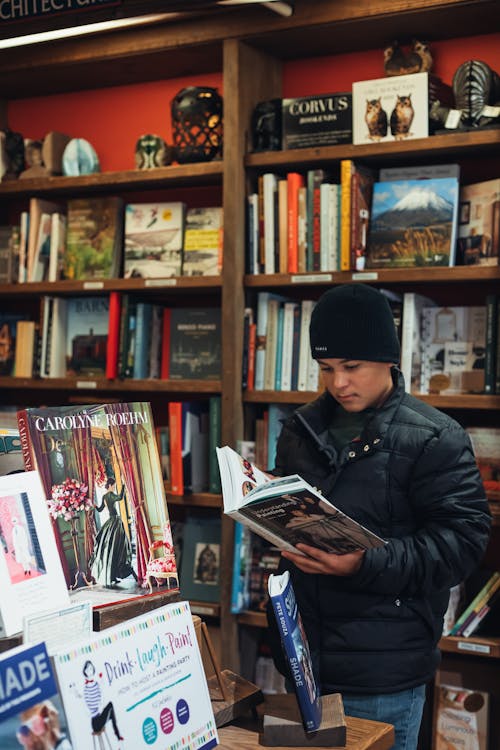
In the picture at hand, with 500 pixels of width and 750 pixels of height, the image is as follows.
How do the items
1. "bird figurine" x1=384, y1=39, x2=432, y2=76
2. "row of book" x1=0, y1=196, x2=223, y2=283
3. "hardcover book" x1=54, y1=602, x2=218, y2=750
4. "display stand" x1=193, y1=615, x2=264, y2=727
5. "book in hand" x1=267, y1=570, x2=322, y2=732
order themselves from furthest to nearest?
1. "row of book" x1=0, y1=196, x2=223, y2=283
2. "bird figurine" x1=384, y1=39, x2=432, y2=76
3. "display stand" x1=193, y1=615, x2=264, y2=727
4. "book in hand" x1=267, y1=570, x2=322, y2=732
5. "hardcover book" x1=54, y1=602, x2=218, y2=750

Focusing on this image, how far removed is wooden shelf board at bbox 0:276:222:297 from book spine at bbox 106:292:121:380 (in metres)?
0.05

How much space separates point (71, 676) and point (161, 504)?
509 mm

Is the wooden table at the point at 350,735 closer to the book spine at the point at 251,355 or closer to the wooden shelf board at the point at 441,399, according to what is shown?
the wooden shelf board at the point at 441,399

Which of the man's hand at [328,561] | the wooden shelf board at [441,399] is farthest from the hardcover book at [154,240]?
the man's hand at [328,561]

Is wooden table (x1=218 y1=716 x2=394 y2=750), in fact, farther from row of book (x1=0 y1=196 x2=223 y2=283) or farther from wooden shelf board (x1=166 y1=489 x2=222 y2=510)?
row of book (x1=0 y1=196 x2=223 y2=283)

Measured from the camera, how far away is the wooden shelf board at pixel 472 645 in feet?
9.77

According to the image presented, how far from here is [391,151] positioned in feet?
10.2

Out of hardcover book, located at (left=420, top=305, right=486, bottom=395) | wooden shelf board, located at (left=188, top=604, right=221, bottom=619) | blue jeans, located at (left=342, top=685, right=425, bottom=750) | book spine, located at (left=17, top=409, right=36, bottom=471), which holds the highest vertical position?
hardcover book, located at (left=420, top=305, right=486, bottom=395)

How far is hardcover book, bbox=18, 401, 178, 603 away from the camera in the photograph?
58.1 inches

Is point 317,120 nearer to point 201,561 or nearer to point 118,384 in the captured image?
point 118,384

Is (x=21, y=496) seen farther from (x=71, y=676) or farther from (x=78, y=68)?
(x=78, y=68)

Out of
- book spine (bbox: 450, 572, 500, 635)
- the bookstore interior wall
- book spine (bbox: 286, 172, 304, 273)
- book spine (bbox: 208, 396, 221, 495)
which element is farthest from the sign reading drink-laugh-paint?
book spine (bbox: 450, 572, 500, 635)

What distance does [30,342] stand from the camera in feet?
12.8

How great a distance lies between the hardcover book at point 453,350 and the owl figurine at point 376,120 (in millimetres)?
630
